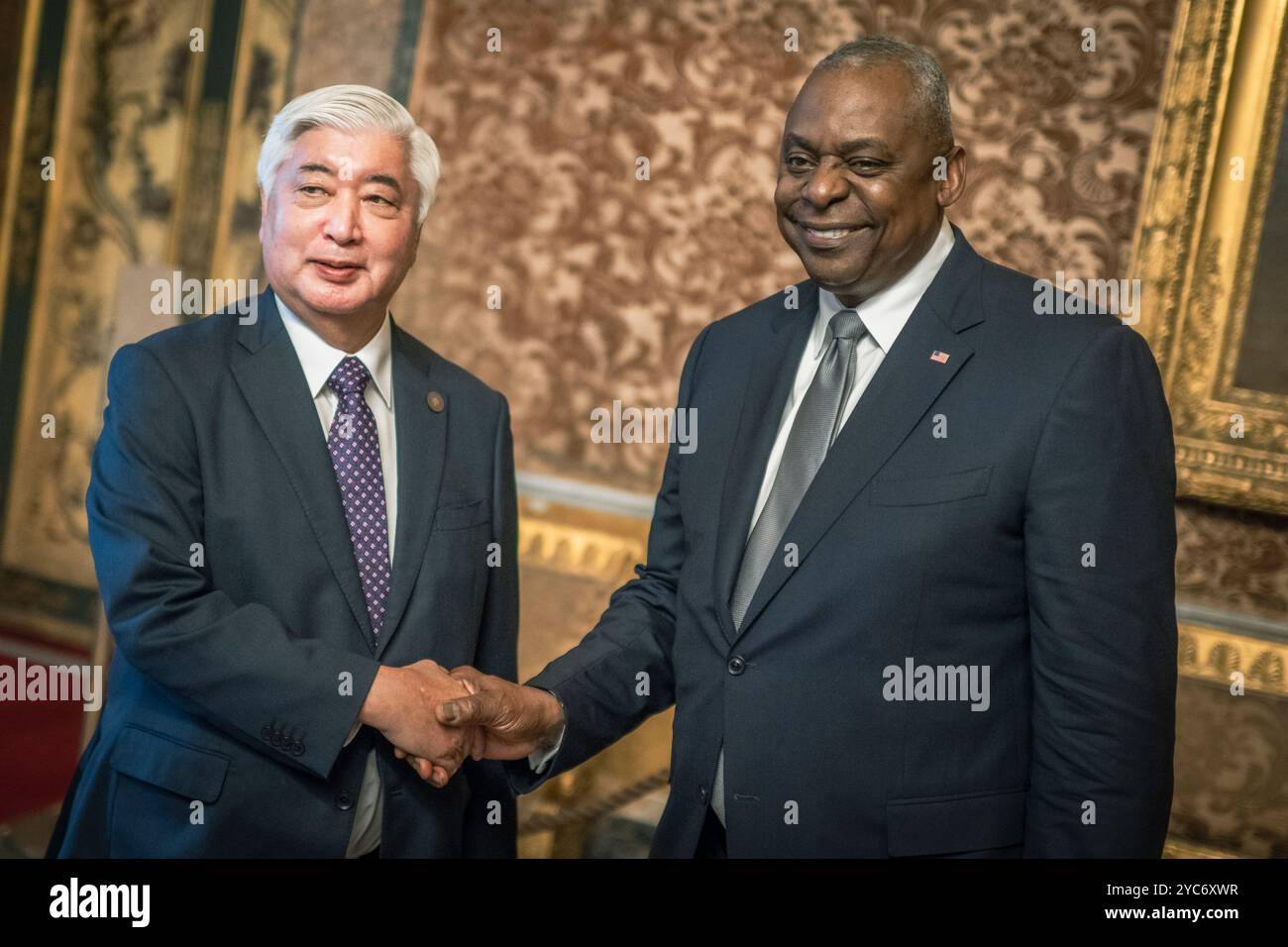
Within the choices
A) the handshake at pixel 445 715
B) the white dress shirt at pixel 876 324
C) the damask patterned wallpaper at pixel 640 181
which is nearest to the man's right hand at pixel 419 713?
the handshake at pixel 445 715

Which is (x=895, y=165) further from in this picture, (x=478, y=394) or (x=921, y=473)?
(x=478, y=394)

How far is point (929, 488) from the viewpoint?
1705 millimetres

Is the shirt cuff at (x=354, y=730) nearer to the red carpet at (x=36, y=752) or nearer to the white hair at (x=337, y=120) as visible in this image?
the white hair at (x=337, y=120)

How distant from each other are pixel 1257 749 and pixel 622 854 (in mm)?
1471

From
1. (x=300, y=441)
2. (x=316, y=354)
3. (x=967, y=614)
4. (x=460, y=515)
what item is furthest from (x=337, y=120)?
(x=967, y=614)

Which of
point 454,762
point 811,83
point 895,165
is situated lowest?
point 454,762

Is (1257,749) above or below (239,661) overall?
below

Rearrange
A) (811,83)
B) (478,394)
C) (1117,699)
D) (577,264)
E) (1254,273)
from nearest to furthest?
(1117,699) → (811,83) → (478,394) → (1254,273) → (577,264)

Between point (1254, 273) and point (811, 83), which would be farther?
point (1254, 273)

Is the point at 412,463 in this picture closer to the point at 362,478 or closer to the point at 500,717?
the point at 362,478

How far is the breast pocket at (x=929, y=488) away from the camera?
1681mm

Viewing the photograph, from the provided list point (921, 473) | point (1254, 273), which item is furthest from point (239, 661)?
point (1254, 273)

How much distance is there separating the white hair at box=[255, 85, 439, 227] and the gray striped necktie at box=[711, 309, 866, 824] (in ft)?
2.08
